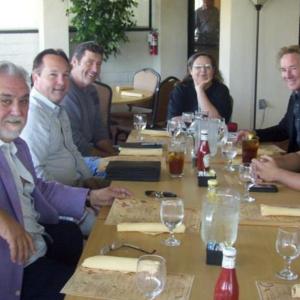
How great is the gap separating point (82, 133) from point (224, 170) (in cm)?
136

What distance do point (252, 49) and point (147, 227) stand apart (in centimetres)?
417

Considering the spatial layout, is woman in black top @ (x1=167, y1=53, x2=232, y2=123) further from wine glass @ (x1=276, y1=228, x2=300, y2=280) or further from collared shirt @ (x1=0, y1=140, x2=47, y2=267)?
wine glass @ (x1=276, y1=228, x2=300, y2=280)

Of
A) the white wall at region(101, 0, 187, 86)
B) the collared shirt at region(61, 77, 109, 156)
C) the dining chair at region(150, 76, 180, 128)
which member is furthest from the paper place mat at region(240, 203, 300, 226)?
the white wall at region(101, 0, 187, 86)

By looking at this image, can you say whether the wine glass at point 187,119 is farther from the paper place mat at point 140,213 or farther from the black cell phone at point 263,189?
the paper place mat at point 140,213

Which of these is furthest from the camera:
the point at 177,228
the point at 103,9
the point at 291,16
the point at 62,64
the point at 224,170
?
the point at 103,9

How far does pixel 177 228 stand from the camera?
1.81 metres

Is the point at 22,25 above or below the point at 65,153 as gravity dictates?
above

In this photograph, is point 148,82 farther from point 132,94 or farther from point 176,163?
point 176,163

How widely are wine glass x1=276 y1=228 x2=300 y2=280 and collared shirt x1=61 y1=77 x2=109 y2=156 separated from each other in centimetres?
229

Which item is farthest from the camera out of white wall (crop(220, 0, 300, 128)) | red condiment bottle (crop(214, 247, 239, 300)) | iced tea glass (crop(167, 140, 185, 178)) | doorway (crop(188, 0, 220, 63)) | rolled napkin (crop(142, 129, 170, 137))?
doorway (crop(188, 0, 220, 63))

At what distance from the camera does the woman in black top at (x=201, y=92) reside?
4098mm

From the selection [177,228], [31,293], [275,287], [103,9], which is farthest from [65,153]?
[103,9]

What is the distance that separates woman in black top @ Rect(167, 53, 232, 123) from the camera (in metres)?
4.10

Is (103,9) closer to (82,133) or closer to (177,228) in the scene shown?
(82,133)
